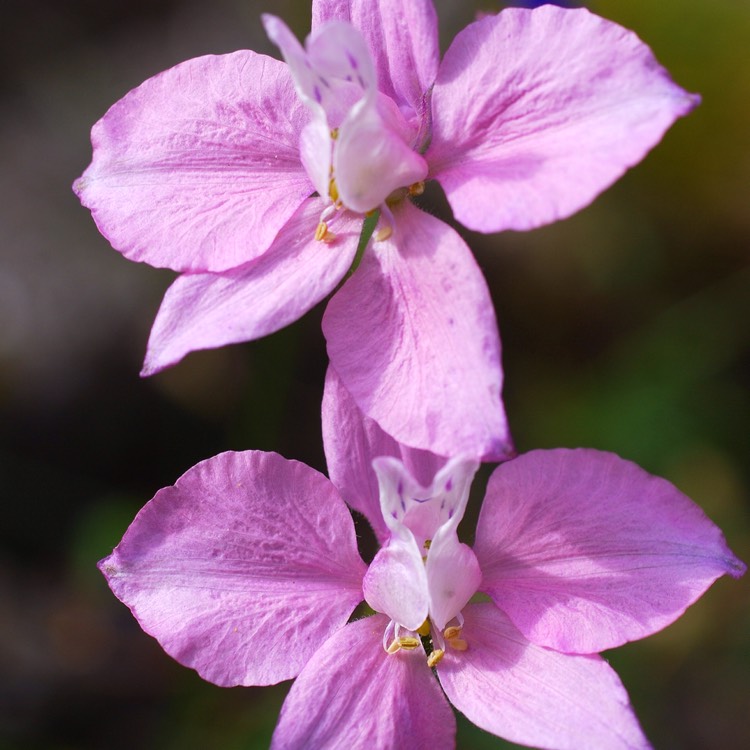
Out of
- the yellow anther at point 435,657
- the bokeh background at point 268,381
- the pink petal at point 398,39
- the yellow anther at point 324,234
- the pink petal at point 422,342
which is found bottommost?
the bokeh background at point 268,381

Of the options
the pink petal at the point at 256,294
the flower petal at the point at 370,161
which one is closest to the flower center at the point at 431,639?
the pink petal at the point at 256,294

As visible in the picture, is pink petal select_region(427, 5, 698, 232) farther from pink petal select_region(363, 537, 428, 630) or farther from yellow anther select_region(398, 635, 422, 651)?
yellow anther select_region(398, 635, 422, 651)

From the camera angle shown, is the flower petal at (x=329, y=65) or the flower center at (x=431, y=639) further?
the flower center at (x=431, y=639)

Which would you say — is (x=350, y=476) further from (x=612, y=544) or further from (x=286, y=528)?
(x=612, y=544)

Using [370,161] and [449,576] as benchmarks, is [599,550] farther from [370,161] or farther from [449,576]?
[370,161]

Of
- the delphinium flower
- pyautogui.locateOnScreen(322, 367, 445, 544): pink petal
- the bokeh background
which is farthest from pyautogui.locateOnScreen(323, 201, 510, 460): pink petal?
the bokeh background

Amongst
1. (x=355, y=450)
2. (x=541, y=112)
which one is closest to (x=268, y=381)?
(x=355, y=450)

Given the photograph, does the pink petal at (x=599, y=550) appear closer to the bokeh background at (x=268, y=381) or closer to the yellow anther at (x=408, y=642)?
the yellow anther at (x=408, y=642)

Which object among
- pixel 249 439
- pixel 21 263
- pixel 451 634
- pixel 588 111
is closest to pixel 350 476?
pixel 451 634
